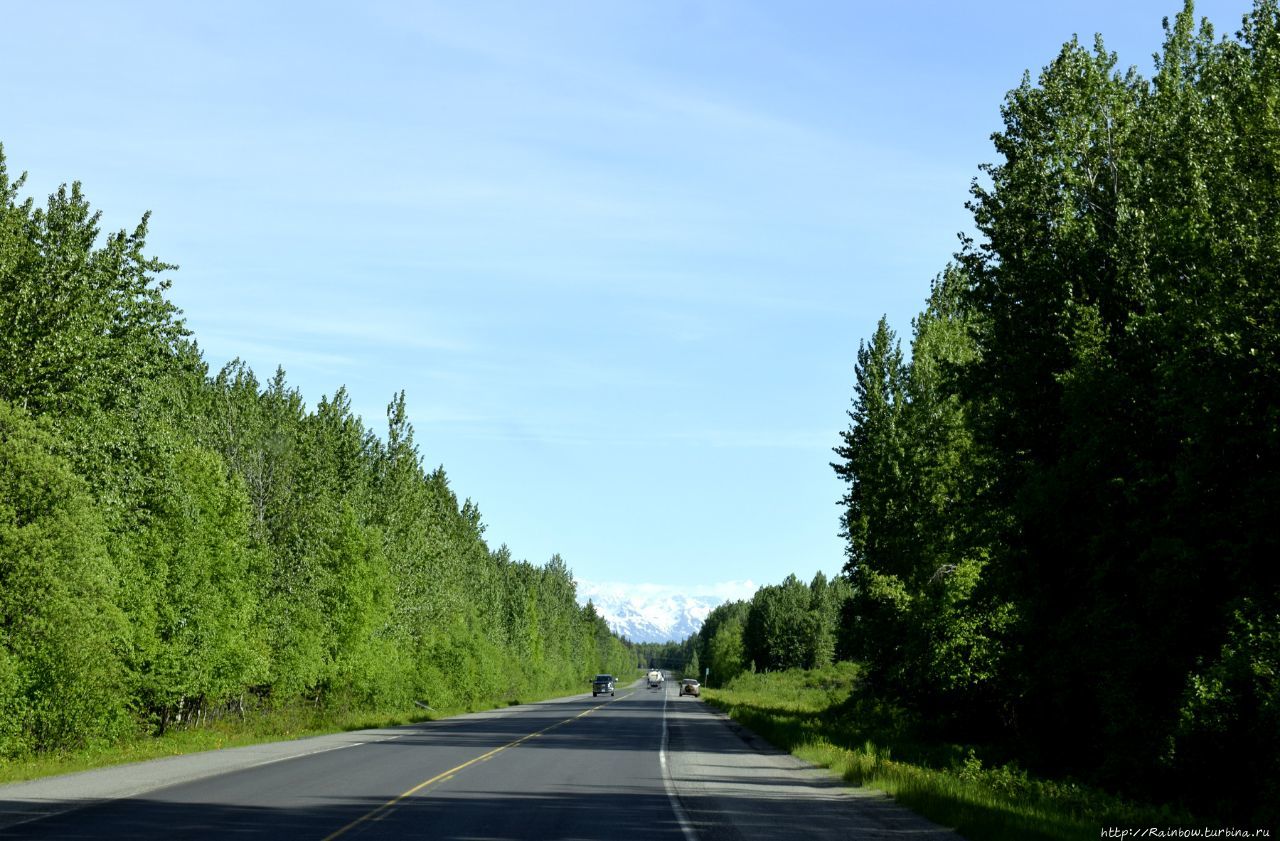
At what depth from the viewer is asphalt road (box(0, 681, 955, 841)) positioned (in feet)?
49.4

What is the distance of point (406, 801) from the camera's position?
60.6 ft

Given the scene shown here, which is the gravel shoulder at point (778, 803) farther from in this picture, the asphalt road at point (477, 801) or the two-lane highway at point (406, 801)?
the two-lane highway at point (406, 801)

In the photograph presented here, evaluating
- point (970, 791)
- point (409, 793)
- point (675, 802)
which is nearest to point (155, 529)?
point (409, 793)

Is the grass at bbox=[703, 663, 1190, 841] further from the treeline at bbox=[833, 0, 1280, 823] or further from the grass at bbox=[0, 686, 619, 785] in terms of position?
the grass at bbox=[0, 686, 619, 785]

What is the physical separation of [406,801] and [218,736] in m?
21.9

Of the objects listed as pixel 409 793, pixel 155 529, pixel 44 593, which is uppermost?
pixel 155 529

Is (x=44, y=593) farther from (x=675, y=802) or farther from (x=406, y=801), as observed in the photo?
(x=675, y=802)

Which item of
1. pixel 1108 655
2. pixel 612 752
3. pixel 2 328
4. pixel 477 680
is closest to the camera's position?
pixel 1108 655

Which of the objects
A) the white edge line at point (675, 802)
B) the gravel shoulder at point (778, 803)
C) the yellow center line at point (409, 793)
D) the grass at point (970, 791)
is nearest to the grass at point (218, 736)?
the yellow center line at point (409, 793)

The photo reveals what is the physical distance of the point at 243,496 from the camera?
137 feet

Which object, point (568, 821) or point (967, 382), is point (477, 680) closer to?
point (967, 382)

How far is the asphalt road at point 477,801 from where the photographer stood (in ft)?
49.4

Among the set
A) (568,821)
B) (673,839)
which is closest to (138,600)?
(568,821)

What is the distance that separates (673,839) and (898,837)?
3.11 meters
